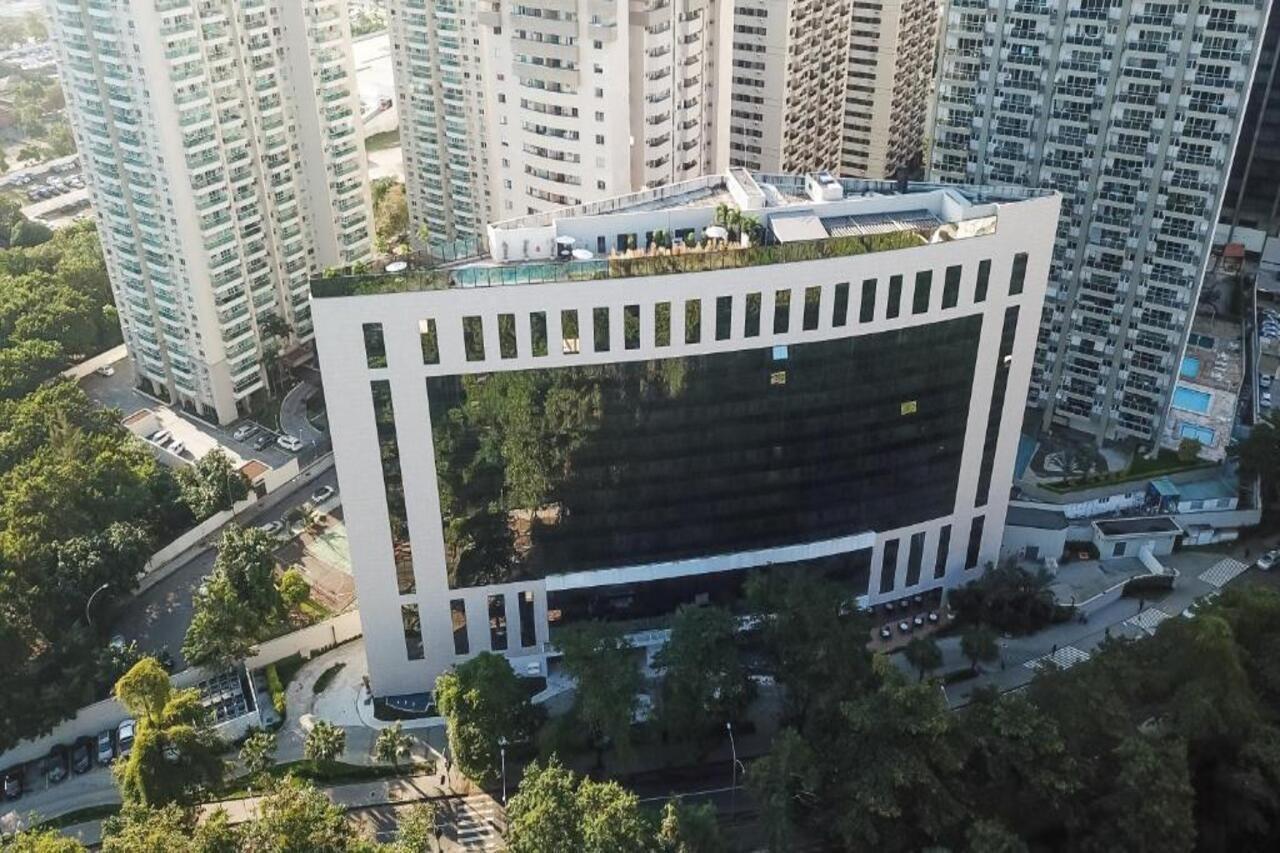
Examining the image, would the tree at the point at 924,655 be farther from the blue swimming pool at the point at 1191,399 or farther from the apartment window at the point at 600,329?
the blue swimming pool at the point at 1191,399


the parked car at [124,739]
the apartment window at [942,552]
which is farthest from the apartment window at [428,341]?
the apartment window at [942,552]

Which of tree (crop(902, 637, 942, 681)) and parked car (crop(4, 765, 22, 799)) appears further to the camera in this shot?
tree (crop(902, 637, 942, 681))

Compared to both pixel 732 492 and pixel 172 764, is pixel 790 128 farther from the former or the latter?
pixel 172 764

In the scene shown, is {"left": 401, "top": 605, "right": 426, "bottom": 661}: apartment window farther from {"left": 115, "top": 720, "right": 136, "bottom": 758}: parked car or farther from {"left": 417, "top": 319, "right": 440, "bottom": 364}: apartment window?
{"left": 115, "top": 720, "right": 136, "bottom": 758}: parked car

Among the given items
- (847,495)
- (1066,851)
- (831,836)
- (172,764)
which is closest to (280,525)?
(172,764)

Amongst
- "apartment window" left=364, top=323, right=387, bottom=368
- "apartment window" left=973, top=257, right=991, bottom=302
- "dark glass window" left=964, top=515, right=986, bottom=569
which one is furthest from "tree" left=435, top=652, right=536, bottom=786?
"apartment window" left=973, top=257, right=991, bottom=302

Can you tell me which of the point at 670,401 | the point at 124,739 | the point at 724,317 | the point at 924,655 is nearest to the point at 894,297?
the point at 724,317
